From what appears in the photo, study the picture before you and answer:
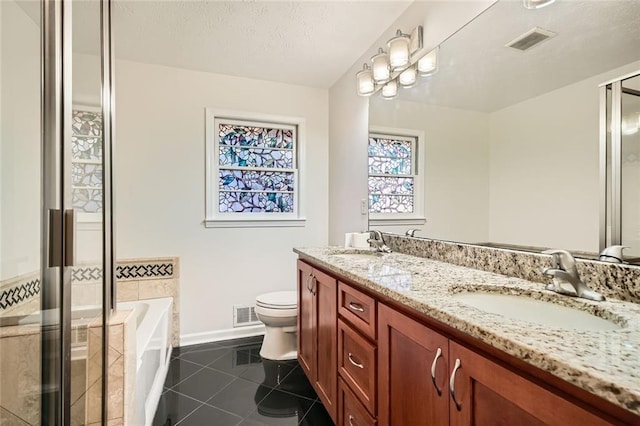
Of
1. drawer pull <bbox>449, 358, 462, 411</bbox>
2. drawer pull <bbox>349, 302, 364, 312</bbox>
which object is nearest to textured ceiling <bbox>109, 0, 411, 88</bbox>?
drawer pull <bbox>349, 302, 364, 312</bbox>

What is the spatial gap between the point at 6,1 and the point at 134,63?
1293mm

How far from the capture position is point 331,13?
1.96m

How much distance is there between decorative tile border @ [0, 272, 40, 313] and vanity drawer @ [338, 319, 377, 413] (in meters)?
1.20

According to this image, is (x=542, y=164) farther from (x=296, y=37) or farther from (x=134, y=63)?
(x=134, y=63)

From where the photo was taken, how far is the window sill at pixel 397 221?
1947mm

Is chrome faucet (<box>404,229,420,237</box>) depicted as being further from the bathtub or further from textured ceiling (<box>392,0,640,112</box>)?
the bathtub

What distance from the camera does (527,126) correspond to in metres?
1.27

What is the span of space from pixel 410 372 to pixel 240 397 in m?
1.39

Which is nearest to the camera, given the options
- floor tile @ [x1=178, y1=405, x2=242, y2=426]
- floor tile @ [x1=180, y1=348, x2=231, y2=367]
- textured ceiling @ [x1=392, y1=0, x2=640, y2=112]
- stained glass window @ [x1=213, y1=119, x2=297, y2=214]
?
textured ceiling @ [x1=392, y1=0, x2=640, y2=112]

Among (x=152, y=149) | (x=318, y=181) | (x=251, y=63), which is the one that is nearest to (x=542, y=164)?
(x=318, y=181)

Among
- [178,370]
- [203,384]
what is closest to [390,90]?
[203,384]

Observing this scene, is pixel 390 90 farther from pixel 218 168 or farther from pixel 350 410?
pixel 350 410

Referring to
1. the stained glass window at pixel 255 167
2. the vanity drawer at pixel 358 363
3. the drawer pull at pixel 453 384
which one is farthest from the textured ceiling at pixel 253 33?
the drawer pull at pixel 453 384

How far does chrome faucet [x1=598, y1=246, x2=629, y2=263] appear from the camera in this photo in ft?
3.14
